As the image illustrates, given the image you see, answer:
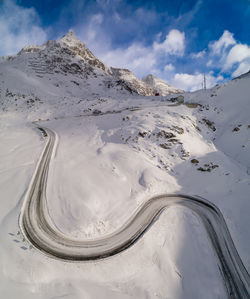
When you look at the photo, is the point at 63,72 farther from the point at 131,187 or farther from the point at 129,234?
the point at 129,234

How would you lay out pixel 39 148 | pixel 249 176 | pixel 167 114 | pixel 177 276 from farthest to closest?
pixel 167 114
pixel 39 148
pixel 249 176
pixel 177 276

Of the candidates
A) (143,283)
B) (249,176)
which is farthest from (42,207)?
(249,176)

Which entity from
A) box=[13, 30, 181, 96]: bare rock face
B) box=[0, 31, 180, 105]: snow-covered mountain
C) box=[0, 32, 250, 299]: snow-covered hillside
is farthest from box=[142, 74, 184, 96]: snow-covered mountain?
box=[0, 32, 250, 299]: snow-covered hillside

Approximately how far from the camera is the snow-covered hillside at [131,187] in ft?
25.9

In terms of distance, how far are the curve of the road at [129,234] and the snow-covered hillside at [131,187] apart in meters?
0.45

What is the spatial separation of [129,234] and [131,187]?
18.1 ft

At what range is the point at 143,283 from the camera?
26.4ft

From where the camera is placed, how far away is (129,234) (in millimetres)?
11016

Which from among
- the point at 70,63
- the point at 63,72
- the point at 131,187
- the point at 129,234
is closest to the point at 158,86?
the point at 70,63

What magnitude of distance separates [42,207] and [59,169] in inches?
201

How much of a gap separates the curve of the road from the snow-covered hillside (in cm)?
45

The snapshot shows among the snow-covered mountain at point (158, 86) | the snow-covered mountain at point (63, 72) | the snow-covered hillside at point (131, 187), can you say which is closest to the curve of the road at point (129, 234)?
the snow-covered hillside at point (131, 187)

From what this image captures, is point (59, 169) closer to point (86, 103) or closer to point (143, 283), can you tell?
point (143, 283)

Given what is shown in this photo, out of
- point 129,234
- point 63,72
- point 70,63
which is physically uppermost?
point 70,63
